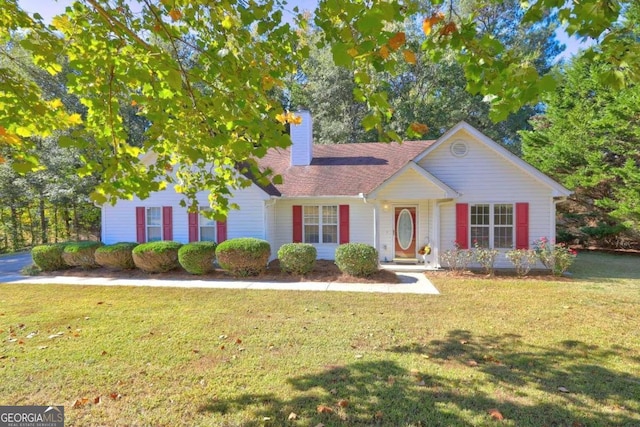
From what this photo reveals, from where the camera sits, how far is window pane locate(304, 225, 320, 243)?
45.4 ft

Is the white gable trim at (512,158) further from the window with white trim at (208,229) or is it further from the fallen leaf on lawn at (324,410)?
the fallen leaf on lawn at (324,410)

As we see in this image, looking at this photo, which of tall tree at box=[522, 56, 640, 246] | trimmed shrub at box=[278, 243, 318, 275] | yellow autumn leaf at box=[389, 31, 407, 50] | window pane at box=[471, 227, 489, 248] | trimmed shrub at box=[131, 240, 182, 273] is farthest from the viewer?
tall tree at box=[522, 56, 640, 246]

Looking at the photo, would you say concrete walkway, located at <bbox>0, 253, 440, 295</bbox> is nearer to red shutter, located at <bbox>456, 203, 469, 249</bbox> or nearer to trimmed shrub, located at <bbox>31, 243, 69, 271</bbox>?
trimmed shrub, located at <bbox>31, 243, 69, 271</bbox>

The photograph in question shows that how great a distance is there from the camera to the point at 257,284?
9.90 metres

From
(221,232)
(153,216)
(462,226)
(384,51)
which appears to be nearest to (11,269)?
(153,216)

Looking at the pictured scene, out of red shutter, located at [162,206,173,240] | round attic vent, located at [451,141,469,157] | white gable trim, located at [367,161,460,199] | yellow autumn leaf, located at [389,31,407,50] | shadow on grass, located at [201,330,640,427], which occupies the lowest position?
shadow on grass, located at [201,330,640,427]

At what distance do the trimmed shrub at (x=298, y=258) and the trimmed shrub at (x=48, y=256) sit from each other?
26.8ft

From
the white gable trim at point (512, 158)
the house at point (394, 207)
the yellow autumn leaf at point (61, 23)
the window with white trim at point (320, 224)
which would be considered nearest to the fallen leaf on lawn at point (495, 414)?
the yellow autumn leaf at point (61, 23)

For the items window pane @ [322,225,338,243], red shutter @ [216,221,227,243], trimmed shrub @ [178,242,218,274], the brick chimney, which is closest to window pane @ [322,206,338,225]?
window pane @ [322,225,338,243]

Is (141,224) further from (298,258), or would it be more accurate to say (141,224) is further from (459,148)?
(459,148)

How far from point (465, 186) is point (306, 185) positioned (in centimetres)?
613

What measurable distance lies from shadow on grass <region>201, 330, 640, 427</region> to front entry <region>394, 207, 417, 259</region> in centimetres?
816

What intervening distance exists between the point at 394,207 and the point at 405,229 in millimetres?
951

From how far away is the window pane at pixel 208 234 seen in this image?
A: 13.4m
